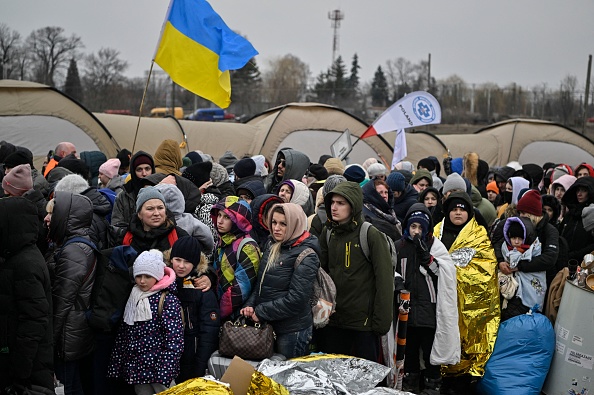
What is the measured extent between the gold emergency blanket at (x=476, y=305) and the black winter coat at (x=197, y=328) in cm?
254

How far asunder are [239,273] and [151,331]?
0.88 metres

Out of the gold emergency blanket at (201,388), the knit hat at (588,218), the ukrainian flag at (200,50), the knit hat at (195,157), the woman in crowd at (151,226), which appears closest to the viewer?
the gold emergency blanket at (201,388)

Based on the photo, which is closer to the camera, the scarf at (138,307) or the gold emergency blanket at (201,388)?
the gold emergency blanket at (201,388)

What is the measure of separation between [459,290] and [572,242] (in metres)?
2.09

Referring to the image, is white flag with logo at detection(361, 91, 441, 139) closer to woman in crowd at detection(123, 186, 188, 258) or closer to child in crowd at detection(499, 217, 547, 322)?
child in crowd at detection(499, 217, 547, 322)

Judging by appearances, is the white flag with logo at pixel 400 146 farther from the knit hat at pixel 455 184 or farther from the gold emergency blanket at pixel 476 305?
the gold emergency blanket at pixel 476 305

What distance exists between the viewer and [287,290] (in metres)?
5.00

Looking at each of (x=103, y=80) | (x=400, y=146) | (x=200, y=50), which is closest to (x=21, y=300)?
(x=200, y=50)

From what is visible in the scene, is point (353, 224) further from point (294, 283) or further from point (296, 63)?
point (296, 63)

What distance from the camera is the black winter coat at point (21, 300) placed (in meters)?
4.25

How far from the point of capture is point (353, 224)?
17.7 ft

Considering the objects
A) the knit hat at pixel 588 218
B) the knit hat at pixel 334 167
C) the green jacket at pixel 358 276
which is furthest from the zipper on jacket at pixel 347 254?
the knit hat at pixel 334 167

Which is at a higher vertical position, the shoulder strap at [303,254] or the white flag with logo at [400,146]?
the white flag with logo at [400,146]

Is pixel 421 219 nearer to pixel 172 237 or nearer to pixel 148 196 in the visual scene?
pixel 172 237
